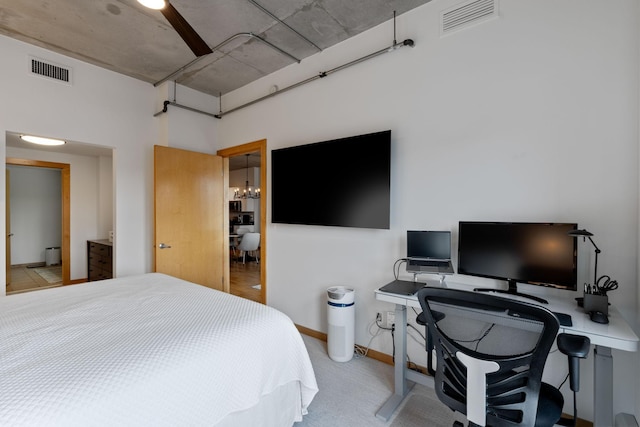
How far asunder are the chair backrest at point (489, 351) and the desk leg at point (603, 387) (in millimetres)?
528

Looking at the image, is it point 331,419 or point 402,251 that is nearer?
point 331,419

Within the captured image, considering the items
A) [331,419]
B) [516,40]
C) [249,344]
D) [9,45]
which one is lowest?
[331,419]

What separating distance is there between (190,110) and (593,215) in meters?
4.22

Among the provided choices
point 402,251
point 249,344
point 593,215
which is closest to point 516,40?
point 593,215

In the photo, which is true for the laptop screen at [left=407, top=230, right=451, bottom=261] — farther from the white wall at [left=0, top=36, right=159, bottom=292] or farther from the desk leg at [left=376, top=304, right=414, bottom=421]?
the white wall at [left=0, top=36, right=159, bottom=292]

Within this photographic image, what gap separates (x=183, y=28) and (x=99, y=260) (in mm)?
4559

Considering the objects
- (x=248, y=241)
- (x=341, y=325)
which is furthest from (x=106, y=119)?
(x=248, y=241)

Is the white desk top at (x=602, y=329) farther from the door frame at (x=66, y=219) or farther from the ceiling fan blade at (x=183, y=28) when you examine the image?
the door frame at (x=66, y=219)

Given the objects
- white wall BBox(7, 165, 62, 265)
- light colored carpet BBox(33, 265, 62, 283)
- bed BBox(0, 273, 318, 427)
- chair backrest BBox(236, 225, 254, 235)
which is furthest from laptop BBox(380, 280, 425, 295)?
white wall BBox(7, 165, 62, 265)

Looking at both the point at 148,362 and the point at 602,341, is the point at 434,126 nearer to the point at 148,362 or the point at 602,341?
the point at 602,341

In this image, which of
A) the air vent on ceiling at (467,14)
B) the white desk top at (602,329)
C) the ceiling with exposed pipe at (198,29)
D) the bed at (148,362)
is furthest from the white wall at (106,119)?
the white desk top at (602,329)

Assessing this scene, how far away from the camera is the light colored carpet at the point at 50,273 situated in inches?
211

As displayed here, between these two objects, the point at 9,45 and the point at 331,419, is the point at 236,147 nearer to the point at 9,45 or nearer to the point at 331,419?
the point at 9,45

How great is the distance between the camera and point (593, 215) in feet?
Result: 5.80
